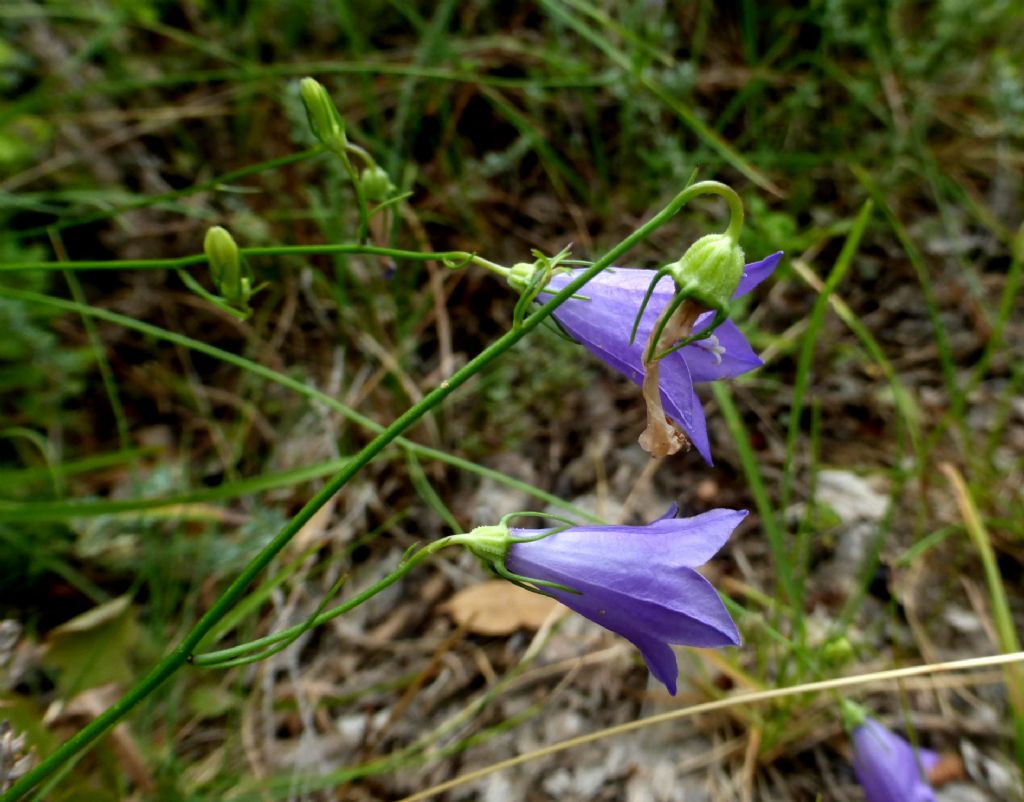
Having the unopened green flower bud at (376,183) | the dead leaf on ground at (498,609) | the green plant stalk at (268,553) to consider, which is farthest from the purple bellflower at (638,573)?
the dead leaf on ground at (498,609)

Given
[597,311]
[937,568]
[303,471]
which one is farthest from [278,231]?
[937,568]

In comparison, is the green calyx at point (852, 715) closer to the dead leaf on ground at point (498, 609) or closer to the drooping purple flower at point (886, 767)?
the drooping purple flower at point (886, 767)

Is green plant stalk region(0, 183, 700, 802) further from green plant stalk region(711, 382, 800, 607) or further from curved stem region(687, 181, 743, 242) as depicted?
green plant stalk region(711, 382, 800, 607)

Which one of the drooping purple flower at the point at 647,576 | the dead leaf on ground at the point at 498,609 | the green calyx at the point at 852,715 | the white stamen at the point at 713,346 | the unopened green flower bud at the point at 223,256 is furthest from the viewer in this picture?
the dead leaf on ground at the point at 498,609

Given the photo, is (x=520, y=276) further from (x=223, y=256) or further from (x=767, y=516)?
(x=767, y=516)

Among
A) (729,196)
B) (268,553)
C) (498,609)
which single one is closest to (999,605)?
(498,609)

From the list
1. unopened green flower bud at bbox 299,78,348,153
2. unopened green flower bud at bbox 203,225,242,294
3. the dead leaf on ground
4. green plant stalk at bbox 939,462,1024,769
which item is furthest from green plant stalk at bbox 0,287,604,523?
green plant stalk at bbox 939,462,1024,769

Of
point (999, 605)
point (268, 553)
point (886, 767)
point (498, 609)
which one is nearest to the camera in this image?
point (268, 553)
